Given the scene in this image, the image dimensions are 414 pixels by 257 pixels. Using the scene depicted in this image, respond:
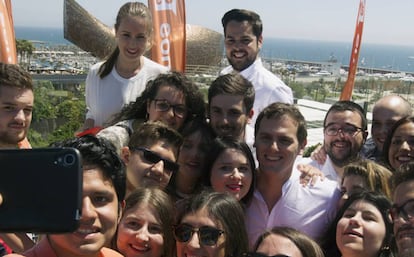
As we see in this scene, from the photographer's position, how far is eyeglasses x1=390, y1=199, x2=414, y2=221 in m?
2.84

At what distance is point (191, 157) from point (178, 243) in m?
0.99

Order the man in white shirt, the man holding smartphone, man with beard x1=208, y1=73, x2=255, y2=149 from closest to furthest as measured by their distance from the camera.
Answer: the man holding smartphone → the man in white shirt → man with beard x1=208, y1=73, x2=255, y2=149

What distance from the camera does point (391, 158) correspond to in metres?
4.16

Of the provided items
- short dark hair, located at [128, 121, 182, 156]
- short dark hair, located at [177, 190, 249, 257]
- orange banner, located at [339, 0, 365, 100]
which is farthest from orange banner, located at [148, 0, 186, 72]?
orange banner, located at [339, 0, 365, 100]

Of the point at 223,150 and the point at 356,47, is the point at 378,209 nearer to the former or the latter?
Answer: the point at 223,150

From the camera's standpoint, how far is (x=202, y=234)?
9.47 feet

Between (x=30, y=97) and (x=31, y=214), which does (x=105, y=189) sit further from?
(x=30, y=97)

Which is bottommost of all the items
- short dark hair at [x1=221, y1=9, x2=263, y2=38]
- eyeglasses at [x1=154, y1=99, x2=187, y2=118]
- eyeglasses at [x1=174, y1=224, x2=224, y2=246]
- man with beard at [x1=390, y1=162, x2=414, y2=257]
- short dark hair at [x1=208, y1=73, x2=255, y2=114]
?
eyeglasses at [x1=174, y1=224, x2=224, y2=246]

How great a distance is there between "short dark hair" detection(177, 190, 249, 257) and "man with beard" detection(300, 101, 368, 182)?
66.2 inches

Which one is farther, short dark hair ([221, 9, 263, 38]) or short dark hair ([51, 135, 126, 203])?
short dark hair ([221, 9, 263, 38])

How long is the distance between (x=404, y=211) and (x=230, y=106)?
5.53 ft

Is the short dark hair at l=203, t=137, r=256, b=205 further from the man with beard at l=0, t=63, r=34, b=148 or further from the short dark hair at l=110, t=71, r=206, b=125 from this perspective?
the man with beard at l=0, t=63, r=34, b=148

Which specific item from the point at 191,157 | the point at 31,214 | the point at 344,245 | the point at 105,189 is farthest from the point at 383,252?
the point at 31,214

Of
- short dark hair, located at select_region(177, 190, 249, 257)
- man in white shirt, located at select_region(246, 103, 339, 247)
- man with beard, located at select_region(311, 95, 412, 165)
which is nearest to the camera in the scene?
short dark hair, located at select_region(177, 190, 249, 257)
